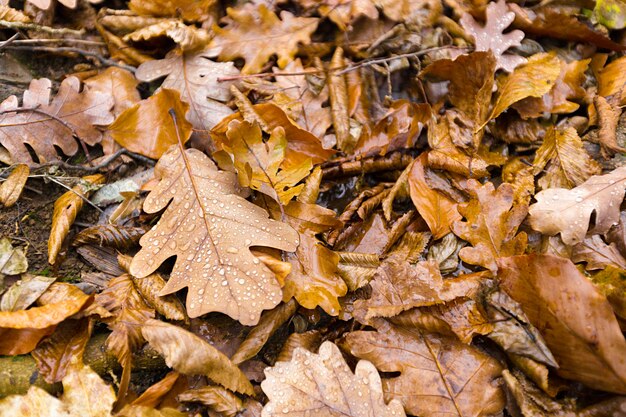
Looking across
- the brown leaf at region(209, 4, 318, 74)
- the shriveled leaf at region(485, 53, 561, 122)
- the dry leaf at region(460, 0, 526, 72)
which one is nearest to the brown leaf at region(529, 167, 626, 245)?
the shriveled leaf at region(485, 53, 561, 122)

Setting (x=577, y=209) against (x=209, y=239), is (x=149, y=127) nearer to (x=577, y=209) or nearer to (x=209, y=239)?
(x=209, y=239)

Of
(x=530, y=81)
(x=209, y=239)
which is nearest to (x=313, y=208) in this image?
(x=209, y=239)

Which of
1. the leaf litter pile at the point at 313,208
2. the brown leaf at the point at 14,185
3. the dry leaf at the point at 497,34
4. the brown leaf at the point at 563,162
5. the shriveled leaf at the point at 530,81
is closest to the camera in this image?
the leaf litter pile at the point at 313,208

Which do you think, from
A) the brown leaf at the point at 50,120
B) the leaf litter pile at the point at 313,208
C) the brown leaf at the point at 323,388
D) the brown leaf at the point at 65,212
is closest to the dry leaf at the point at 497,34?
the leaf litter pile at the point at 313,208

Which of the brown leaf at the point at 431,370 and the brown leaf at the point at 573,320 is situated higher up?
the brown leaf at the point at 573,320

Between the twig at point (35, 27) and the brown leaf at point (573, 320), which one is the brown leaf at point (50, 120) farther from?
the brown leaf at point (573, 320)

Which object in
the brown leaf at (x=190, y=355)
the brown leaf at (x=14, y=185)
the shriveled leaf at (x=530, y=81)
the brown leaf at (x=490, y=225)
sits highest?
the shriveled leaf at (x=530, y=81)
